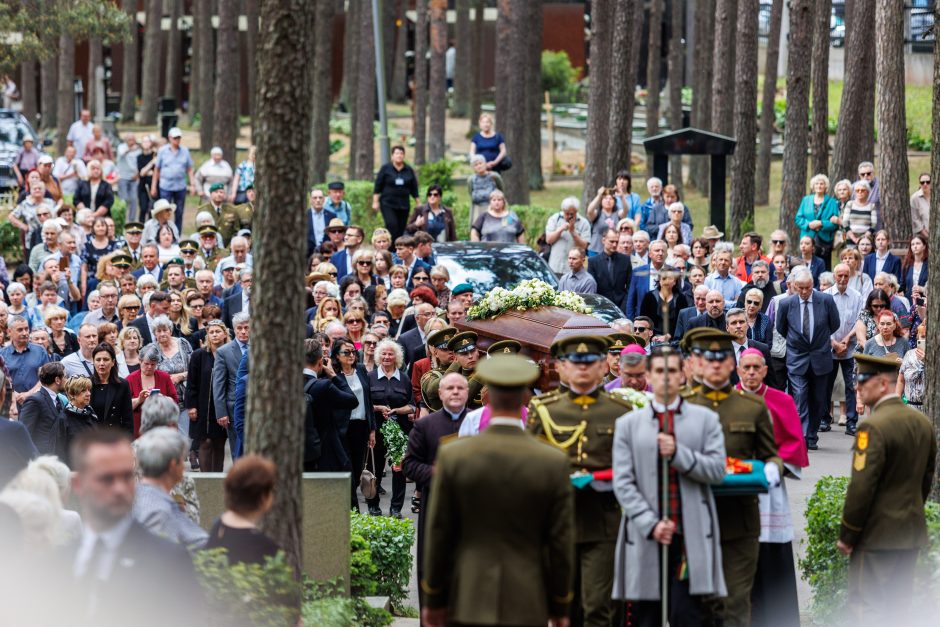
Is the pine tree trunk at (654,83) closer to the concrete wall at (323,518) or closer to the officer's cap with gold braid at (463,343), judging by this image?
the officer's cap with gold braid at (463,343)

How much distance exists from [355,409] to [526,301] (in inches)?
72.0

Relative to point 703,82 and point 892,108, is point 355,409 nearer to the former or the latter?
point 892,108

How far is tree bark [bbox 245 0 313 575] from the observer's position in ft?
28.1

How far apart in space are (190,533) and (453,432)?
3.20m

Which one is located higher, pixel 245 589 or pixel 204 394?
pixel 245 589

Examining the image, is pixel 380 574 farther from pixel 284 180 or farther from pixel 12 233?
pixel 12 233

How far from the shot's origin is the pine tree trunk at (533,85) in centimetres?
3428

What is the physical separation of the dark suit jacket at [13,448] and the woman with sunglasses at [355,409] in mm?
4466

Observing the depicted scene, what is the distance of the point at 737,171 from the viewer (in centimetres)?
2856

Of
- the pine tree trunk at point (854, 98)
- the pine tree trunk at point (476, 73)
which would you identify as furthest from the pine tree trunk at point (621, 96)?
the pine tree trunk at point (476, 73)

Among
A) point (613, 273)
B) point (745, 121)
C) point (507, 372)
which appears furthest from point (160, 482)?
point (745, 121)

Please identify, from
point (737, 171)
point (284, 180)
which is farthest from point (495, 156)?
point (284, 180)

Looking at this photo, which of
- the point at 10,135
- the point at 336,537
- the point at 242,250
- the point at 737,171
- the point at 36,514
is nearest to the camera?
the point at 36,514

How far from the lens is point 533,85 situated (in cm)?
3547
